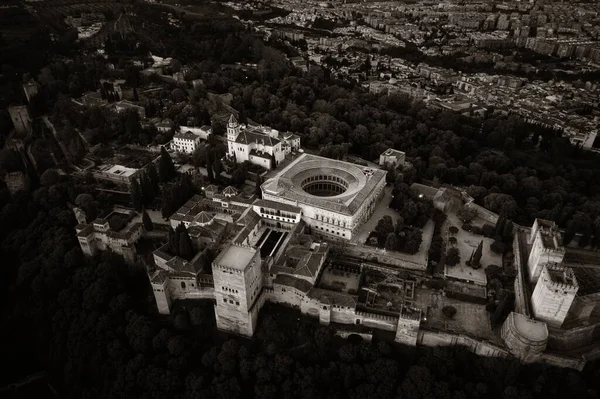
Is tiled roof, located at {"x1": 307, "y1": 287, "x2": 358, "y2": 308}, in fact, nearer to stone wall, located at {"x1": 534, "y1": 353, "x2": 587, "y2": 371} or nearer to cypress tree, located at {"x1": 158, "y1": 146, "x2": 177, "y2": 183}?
stone wall, located at {"x1": 534, "y1": 353, "x2": 587, "y2": 371}

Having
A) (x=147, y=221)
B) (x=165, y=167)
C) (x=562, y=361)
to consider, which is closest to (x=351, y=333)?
(x=562, y=361)

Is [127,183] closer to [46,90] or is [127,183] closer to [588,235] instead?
[46,90]

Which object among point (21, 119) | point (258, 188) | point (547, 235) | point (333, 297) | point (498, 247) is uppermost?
point (547, 235)

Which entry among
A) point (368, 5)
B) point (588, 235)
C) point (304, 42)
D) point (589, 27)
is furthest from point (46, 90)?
point (589, 27)

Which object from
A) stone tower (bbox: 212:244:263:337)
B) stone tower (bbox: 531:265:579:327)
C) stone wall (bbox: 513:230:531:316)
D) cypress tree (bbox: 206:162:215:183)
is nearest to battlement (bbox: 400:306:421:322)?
stone wall (bbox: 513:230:531:316)

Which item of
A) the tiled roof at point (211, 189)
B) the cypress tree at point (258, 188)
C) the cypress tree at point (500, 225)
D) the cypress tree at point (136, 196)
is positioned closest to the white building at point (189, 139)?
the cypress tree at point (136, 196)

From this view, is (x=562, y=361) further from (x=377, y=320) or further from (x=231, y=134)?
(x=231, y=134)
